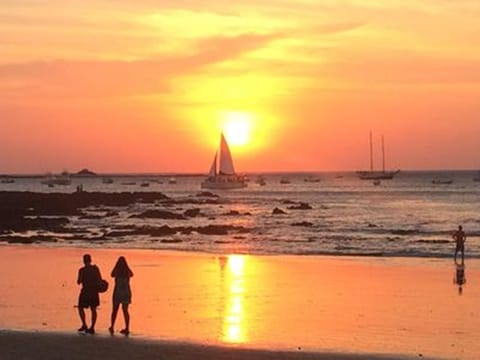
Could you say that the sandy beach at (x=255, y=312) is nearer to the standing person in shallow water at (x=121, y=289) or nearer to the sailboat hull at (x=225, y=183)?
the standing person in shallow water at (x=121, y=289)

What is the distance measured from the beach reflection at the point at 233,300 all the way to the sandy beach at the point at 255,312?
0.11 feet

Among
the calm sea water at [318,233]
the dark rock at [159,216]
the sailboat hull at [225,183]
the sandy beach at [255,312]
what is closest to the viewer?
the sandy beach at [255,312]

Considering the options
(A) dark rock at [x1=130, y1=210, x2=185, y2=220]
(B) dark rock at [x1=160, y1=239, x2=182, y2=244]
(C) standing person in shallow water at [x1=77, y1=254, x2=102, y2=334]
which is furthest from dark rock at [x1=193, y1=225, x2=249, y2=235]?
(C) standing person in shallow water at [x1=77, y1=254, x2=102, y2=334]

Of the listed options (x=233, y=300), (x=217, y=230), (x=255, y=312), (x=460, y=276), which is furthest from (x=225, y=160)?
(x=255, y=312)

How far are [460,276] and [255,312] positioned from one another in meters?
12.0

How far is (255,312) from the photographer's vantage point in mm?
21906

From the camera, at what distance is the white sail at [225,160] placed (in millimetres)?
155625

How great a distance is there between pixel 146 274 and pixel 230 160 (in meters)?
130

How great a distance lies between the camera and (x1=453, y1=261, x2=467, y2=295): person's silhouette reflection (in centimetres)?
2814

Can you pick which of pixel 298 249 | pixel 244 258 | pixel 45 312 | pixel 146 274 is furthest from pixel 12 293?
pixel 298 249

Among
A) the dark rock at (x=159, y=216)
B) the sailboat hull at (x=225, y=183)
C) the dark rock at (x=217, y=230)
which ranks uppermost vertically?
the sailboat hull at (x=225, y=183)

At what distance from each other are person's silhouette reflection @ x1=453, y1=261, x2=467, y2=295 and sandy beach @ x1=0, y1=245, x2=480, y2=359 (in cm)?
23

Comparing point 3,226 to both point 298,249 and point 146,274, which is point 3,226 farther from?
point 146,274

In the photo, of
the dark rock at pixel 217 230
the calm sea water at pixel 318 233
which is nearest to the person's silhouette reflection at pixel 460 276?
the calm sea water at pixel 318 233
